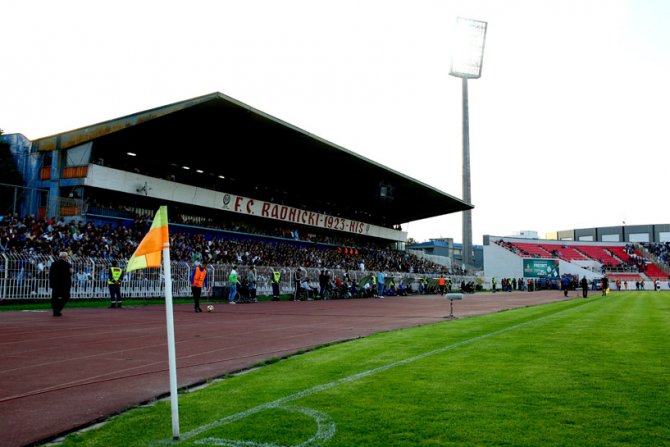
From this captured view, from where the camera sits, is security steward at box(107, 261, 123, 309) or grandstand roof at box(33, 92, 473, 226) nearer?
security steward at box(107, 261, 123, 309)

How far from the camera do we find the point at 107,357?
337 inches

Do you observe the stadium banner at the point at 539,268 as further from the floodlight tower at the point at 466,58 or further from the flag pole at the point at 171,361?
the flag pole at the point at 171,361

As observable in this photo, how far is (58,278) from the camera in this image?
1563cm

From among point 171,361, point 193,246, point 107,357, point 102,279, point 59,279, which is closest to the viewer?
point 171,361

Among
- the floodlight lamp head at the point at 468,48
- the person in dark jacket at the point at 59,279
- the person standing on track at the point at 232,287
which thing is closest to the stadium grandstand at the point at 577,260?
the floodlight lamp head at the point at 468,48

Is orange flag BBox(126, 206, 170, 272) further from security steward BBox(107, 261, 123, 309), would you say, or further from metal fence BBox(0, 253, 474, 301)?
metal fence BBox(0, 253, 474, 301)

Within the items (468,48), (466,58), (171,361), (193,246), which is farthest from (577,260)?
(171,361)

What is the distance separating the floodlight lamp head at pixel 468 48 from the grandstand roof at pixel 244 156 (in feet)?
49.0

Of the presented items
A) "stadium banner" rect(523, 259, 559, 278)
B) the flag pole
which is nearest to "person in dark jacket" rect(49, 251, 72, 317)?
the flag pole

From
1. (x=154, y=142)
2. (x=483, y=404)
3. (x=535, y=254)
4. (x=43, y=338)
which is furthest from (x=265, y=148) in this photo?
(x=535, y=254)

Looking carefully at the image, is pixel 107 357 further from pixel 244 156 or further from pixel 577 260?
pixel 577 260

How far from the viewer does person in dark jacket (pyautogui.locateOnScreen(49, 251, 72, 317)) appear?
15535 millimetres

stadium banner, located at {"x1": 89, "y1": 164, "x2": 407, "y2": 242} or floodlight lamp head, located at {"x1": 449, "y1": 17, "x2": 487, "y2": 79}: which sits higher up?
floodlight lamp head, located at {"x1": 449, "y1": 17, "x2": 487, "y2": 79}

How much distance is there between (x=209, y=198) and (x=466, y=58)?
36.5 m
